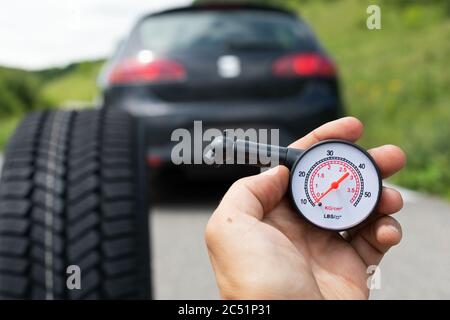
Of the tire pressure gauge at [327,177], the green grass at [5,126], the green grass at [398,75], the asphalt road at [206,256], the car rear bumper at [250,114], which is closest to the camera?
the tire pressure gauge at [327,177]

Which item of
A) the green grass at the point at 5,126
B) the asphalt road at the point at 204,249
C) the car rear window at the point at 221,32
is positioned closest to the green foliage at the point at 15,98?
the green grass at the point at 5,126

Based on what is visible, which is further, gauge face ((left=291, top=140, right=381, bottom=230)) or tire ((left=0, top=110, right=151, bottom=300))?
tire ((left=0, top=110, right=151, bottom=300))

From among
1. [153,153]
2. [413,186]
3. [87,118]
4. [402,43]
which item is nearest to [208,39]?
[153,153]

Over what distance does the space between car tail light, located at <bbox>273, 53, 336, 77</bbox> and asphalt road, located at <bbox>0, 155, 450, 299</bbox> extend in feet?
0.92

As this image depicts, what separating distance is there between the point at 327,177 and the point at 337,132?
6cm

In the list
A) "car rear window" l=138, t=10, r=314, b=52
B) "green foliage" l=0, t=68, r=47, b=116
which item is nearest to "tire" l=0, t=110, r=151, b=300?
"car rear window" l=138, t=10, r=314, b=52

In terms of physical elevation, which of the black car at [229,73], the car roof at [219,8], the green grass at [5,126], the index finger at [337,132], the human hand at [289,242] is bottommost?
the human hand at [289,242]

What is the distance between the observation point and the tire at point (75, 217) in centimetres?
201

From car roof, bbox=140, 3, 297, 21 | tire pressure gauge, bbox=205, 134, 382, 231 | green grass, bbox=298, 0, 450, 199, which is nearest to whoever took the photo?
tire pressure gauge, bbox=205, 134, 382, 231

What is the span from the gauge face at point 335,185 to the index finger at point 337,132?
2cm

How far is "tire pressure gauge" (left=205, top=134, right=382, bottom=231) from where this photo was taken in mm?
913

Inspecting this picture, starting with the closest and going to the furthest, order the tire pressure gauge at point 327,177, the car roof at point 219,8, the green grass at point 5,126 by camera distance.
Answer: the tire pressure gauge at point 327,177, the car roof at point 219,8, the green grass at point 5,126

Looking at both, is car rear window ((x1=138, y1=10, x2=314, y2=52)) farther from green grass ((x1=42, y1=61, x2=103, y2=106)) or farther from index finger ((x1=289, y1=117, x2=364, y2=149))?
index finger ((x1=289, y1=117, x2=364, y2=149))

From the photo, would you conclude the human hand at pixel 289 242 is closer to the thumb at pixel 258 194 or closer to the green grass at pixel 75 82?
the thumb at pixel 258 194
